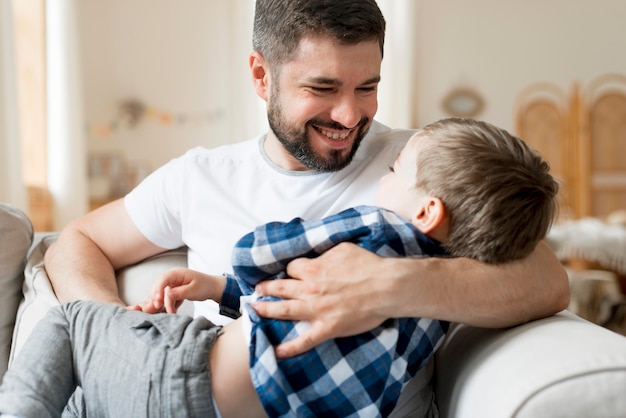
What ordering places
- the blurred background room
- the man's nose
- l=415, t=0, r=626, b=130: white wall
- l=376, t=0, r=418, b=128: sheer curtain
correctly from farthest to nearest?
l=415, t=0, r=626, b=130: white wall
l=376, t=0, r=418, b=128: sheer curtain
the blurred background room
the man's nose

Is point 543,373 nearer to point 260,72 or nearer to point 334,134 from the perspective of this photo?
point 334,134

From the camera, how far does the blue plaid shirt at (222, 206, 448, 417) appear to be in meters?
1.14

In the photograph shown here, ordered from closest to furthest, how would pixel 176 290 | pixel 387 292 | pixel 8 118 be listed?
pixel 387 292 < pixel 176 290 < pixel 8 118

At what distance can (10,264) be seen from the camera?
5.81 feet

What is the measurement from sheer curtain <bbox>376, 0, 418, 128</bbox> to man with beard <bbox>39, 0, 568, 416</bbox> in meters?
4.54

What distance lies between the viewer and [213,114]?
6504 mm

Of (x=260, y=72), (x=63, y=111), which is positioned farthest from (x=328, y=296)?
(x=63, y=111)

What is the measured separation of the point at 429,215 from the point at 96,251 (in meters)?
0.92

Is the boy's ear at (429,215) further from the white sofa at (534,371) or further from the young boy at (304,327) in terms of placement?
the white sofa at (534,371)

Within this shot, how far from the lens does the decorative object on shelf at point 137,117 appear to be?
6211 millimetres

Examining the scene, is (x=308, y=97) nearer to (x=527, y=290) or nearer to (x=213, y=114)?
(x=527, y=290)

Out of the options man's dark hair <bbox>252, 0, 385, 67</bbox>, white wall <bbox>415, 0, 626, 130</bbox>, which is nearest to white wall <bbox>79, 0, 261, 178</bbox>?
white wall <bbox>415, 0, 626, 130</bbox>

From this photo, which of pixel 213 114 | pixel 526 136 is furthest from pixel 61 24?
pixel 526 136

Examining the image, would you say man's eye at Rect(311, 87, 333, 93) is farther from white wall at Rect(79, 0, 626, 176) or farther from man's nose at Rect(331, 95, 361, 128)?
white wall at Rect(79, 0, 626, 176)
